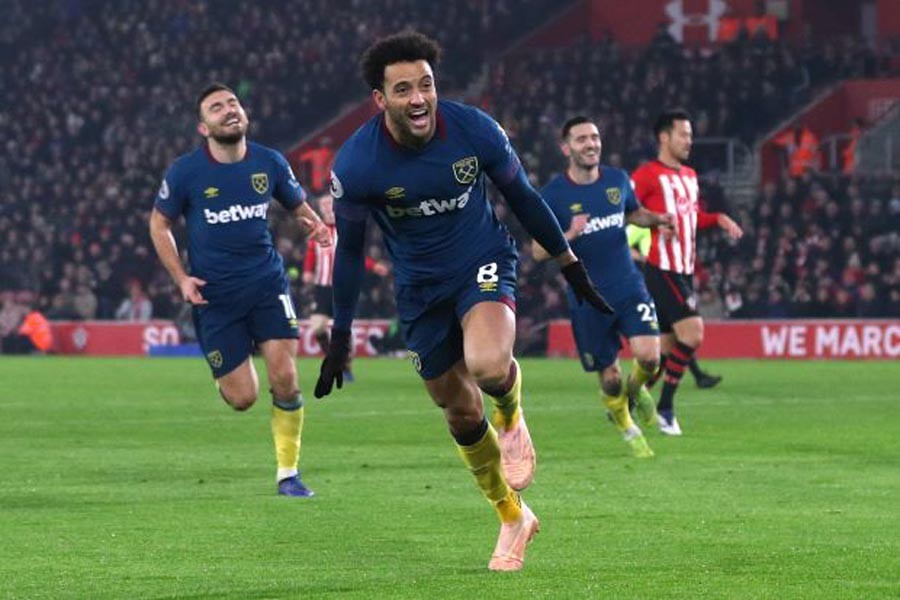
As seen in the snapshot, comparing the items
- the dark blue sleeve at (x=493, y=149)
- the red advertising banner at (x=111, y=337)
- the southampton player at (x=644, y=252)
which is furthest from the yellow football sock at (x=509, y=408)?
the red advertising banner at (x=111, y=337)

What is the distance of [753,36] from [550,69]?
170 inches

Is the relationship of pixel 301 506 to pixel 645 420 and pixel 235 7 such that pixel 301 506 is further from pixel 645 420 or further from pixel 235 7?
pixel 235 7

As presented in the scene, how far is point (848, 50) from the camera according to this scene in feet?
137

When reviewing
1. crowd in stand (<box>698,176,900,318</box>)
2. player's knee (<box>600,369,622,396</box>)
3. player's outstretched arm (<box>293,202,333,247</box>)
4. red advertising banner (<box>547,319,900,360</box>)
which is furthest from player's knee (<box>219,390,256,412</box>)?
crowd in stand (<box>698,176,900,318</box>)

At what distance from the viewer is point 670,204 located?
56.3 feet

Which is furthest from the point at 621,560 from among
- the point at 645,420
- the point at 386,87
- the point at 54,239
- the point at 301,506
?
the point at 54,239

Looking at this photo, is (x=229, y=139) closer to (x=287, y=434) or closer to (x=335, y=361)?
(x=287, y=434)

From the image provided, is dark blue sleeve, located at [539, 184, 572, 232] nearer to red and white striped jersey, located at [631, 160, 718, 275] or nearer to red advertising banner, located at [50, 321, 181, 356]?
red and white striped jersey, located at [631, 160, 718, 275]

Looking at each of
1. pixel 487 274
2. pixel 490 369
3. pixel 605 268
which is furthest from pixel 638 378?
pixel 490 369

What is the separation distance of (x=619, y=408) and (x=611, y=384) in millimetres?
239

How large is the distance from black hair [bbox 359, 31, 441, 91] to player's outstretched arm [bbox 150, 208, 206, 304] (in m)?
3.93

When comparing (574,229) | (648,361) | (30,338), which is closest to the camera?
(574,229)

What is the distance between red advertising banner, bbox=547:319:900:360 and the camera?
31.6 metres

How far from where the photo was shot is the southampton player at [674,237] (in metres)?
17.2
